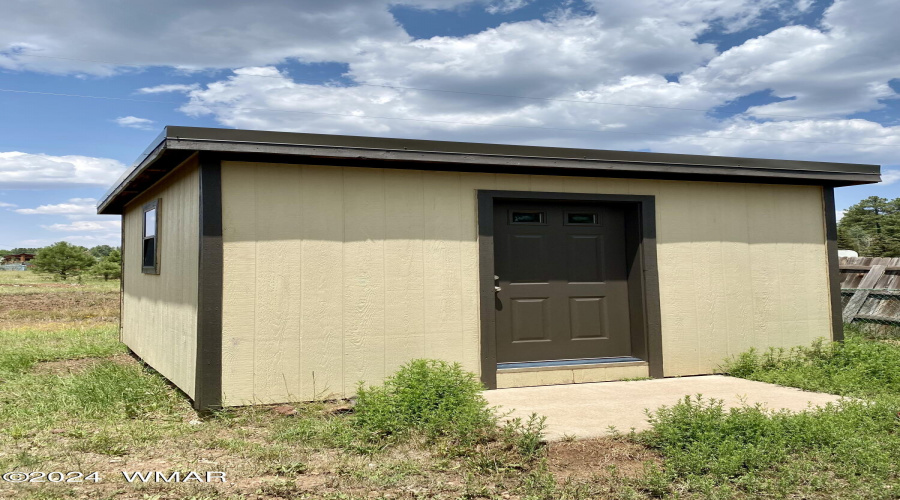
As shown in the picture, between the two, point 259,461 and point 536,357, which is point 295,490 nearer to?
point 259,461

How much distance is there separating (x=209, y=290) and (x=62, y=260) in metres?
41.8

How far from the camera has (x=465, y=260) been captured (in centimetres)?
650

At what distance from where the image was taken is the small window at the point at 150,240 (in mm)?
7620

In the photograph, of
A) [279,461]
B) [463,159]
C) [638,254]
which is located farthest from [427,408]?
[638,254]

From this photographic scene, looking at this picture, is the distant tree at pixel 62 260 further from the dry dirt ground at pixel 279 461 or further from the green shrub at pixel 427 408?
the green shrub at pixel 427 408

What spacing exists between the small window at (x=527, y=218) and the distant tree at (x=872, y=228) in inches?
2146

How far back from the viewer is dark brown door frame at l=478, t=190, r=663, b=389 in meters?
6.56

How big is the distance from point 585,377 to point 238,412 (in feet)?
11.4

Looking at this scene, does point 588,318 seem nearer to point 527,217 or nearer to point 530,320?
point 530,320

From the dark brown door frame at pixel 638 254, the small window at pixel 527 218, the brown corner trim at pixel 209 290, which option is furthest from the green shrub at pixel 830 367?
the brown corner trim at pixel 209 290

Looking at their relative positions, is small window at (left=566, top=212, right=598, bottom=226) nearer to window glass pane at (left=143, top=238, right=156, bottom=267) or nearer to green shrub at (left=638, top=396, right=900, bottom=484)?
green shrub at (left=638, top=396, right=900, bottom=484)

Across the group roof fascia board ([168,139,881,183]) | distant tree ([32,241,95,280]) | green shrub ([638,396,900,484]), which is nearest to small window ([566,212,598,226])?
roof fascia board ([168,139,881,183])

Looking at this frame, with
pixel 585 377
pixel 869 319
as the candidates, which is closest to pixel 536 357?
Answer: pixel 585 377

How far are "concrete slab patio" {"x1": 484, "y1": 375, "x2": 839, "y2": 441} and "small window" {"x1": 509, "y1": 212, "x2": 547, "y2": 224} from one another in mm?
1752
